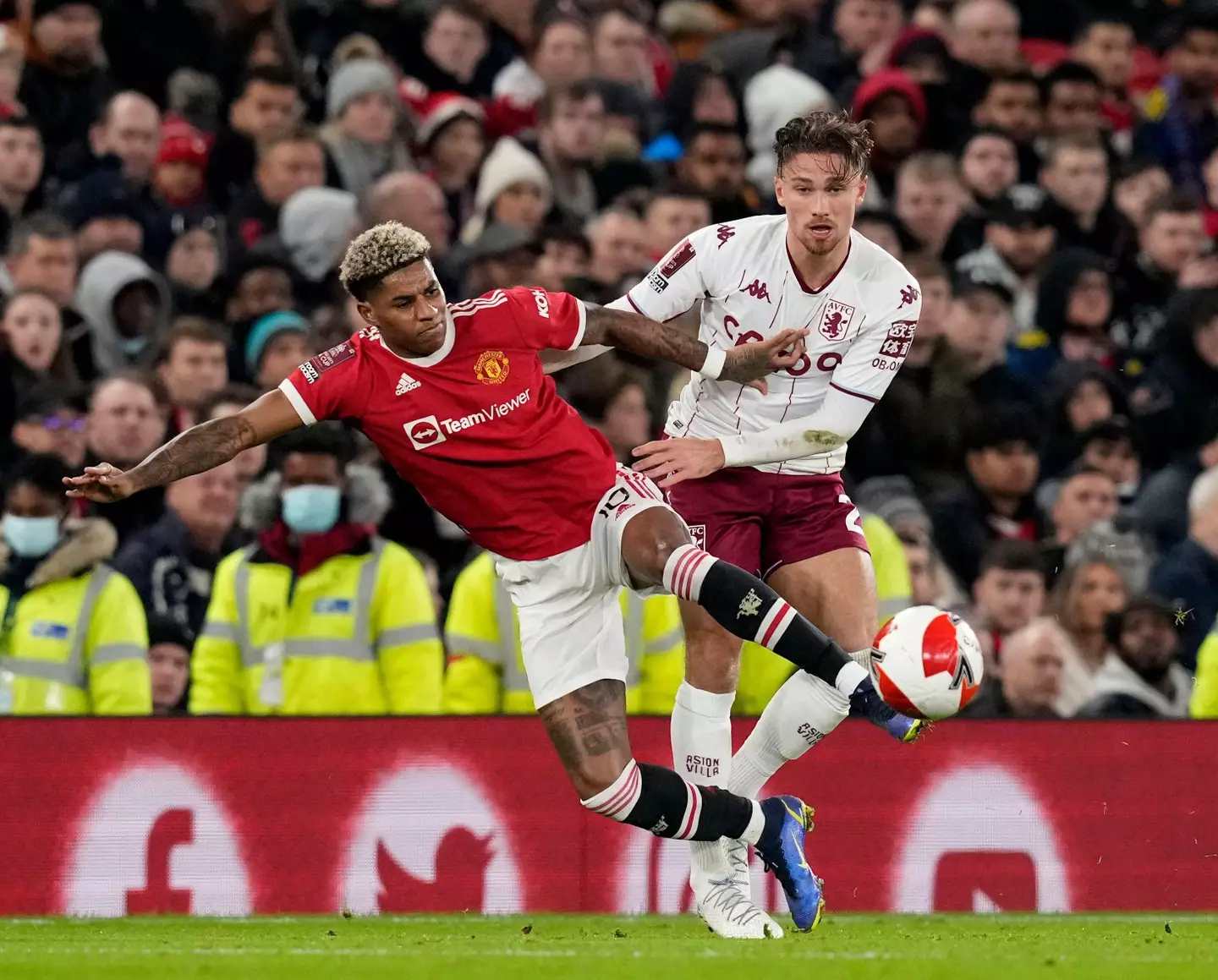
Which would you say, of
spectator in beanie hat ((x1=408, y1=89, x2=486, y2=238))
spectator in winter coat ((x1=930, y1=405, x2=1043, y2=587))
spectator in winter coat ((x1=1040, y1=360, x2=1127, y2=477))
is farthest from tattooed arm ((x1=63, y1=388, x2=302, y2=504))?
spectator in beanie hat ((x1=408, y1=89, x2=486, y2=238))

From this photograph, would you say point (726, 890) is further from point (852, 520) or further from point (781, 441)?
point (781, 441)

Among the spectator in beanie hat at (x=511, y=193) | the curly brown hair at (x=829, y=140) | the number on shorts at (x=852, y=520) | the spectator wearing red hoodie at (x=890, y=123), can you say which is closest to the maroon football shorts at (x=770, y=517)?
the number on shorts at (x=852, y=520)

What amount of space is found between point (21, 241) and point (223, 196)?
152 centimetres

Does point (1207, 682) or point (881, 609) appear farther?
point (1207, 682)

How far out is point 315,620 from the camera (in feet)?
31.5

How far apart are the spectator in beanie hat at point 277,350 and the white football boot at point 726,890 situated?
12.4ft

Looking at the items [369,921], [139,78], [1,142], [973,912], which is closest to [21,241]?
[1,142]

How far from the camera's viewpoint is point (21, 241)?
1144 cm

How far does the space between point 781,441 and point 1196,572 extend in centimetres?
343

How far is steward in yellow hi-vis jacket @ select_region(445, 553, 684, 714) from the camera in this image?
962 cm

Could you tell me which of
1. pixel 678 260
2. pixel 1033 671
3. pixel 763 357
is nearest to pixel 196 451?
pixel 678 260

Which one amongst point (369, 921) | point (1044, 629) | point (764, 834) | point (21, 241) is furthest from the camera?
point (21, 241)

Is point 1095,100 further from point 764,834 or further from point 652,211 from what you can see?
point 764,834

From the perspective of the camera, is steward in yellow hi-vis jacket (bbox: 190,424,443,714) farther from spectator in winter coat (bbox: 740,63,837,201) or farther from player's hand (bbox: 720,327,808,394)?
spectator in winter coat (bbox: 740,63,837,201)
